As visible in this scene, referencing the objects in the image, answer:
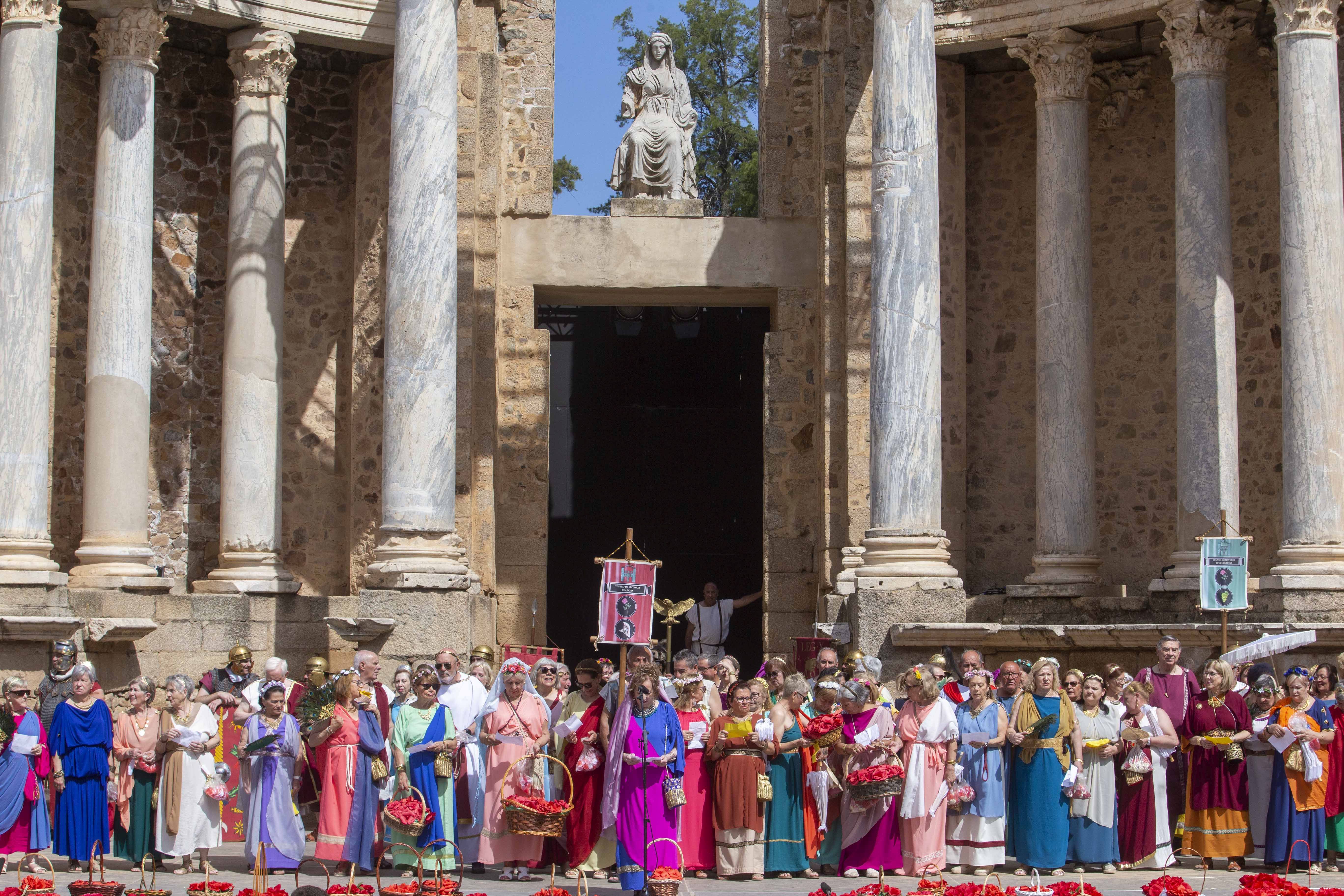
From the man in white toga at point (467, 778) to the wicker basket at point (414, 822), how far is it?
51cm

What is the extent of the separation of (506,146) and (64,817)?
1075 cm

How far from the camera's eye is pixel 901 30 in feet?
59.9

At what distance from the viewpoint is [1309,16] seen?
17656mm

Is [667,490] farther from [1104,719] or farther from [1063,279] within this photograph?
[1104,719]

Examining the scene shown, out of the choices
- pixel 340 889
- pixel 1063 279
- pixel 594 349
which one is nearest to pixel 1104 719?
pixel 340 889

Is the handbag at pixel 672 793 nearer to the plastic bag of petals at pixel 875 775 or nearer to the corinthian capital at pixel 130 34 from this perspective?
the plastic bag of petals at pixel 875 775

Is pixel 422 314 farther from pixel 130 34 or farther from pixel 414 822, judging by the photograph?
pixel 414 822

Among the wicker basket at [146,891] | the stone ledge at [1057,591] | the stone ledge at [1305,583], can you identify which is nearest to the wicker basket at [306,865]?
the wicker basket at [146,891]

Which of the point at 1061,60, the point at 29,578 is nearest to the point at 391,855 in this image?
the point at 29,578

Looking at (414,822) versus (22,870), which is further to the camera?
(22,870)

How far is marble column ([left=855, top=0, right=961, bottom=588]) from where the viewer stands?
17.5m

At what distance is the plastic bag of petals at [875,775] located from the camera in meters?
12.7

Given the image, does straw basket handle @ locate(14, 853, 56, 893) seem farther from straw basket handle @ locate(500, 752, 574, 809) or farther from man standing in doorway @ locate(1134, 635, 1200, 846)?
man standing in doorway @ locate(1134, 635, 1200, 846)

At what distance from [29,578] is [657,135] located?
8961mm
